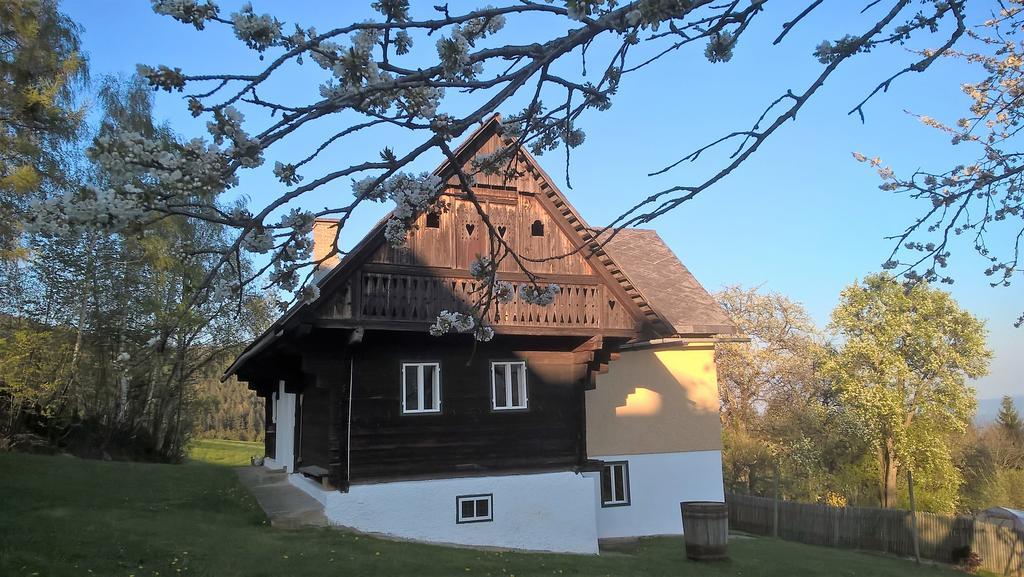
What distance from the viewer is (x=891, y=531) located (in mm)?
21547

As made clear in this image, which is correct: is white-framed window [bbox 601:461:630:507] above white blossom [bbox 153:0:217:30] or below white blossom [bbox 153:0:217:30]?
below

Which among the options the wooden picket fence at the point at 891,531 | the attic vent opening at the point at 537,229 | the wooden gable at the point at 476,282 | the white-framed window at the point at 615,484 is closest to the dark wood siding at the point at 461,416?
the wooden gable at the point at 476,282

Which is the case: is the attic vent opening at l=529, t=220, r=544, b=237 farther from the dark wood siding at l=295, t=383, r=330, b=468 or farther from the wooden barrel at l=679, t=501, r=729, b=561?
the wooden barrel at l=679, t=501, r=729, b=561

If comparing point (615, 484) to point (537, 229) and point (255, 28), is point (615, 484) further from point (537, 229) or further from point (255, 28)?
point (255, 28)

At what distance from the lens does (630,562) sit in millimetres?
12828

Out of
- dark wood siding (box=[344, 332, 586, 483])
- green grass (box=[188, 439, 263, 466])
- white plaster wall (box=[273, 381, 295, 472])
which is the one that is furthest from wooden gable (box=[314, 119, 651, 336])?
green grass (box=[188, 439, 263, 466])

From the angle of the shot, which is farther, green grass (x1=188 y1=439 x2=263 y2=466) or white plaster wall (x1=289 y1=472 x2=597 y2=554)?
green grass (x1=188 y1=439 x2=263 y2=466)

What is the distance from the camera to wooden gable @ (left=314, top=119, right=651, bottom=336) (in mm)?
13219

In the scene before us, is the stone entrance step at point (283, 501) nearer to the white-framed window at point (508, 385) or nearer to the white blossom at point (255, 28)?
the white-framed window at point (508, 385)

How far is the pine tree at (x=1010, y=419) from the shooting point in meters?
38.1

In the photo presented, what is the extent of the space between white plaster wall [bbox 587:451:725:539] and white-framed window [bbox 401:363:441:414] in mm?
5009

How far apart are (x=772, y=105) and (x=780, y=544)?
646 inches

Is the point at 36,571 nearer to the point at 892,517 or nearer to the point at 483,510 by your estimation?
the point at 483,510

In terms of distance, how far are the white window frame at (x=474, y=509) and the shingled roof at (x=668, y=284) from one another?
19.2 ft
